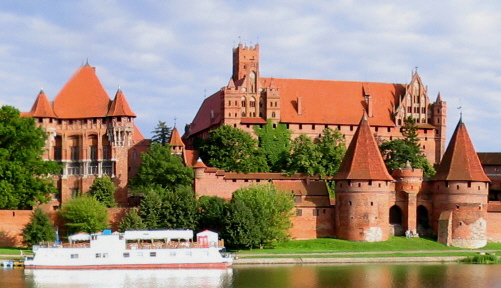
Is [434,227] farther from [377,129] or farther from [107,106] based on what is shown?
[107,106]

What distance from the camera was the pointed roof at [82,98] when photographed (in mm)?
78188

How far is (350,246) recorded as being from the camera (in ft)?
217

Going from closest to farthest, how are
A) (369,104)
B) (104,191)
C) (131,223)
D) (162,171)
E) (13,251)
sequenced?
(13,251) → (131,223) → (162,171) → (104,191) → (369,104)

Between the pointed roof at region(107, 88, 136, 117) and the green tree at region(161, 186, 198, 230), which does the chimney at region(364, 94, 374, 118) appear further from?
the green tree at region(161, 186, 198, 230)

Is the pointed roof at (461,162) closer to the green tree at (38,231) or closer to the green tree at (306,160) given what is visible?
the green tree at (306,160)

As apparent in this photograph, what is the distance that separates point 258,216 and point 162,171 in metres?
10.4

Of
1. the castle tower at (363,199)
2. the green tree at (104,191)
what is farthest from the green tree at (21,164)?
the castle tower at (363,199)

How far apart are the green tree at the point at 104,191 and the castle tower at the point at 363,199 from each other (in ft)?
54.7

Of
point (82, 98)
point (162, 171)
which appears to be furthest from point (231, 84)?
point (162, 171)

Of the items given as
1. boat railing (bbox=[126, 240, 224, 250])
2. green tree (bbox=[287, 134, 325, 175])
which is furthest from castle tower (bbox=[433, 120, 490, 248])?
boat railing (bbox=[126, 240, 224, 250])

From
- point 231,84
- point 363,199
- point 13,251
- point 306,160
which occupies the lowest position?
point 13,251

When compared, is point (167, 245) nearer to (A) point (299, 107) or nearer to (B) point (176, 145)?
(B) point (176, 145)

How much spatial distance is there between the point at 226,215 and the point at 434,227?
53.6ft

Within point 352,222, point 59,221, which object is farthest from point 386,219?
point 59,221
